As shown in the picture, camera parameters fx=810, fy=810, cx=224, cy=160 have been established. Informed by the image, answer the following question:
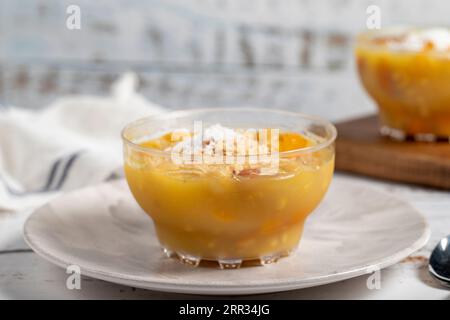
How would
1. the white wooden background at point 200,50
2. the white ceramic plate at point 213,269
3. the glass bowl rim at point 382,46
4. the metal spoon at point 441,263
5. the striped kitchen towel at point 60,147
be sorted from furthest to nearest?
the white wooden background at point 200,50, the glass bowl rim at point 382,46, the striped kitchen towel at point 60,147, the metal spoon at point 441,263, the white ceramic plate at point 213,269

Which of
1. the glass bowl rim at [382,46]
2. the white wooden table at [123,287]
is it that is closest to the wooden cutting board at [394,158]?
the glass bowl rim at [382,46]

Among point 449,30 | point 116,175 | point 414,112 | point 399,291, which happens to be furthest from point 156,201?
point 449,30

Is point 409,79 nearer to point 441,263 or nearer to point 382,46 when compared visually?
point 382,46

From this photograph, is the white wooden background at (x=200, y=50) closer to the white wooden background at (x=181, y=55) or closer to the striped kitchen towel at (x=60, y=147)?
the white wooden background at (x=181, y=55)

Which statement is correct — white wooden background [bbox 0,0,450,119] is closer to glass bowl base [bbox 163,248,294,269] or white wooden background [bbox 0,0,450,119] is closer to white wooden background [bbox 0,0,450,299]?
white wooden background [bbox 0,0,450,299]

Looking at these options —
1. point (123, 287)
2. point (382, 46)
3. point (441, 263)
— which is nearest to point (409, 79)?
point (382, 46)

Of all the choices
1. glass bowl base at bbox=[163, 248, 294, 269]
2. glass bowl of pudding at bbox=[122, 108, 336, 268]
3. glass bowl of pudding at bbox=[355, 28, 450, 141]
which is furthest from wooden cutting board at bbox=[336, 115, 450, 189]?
glass bowl base at bbox=[163, 248, 294, 269]
